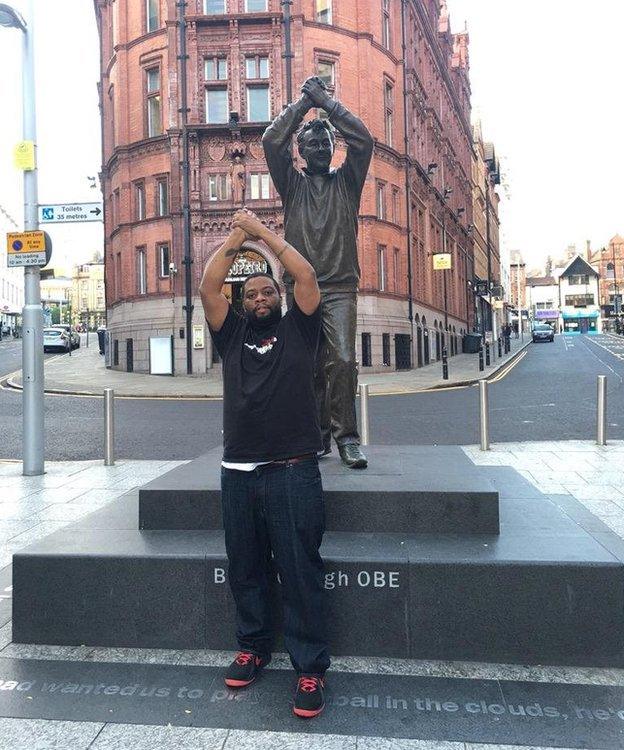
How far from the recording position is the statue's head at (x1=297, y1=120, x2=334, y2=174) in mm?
4863

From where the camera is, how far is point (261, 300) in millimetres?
3117

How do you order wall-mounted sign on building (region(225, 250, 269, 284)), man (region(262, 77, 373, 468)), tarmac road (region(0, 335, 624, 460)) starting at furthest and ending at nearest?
wall-mounted sign on building (region(225, 250, 269, 284))
tarmac road (region(0, 335, 624, 460))
man (region(262, 77, 373, 468))

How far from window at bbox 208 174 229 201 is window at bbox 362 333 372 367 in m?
8.63

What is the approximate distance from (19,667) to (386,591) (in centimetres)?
185

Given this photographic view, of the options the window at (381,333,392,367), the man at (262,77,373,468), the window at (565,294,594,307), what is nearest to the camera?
the man at (262,77,373,468)

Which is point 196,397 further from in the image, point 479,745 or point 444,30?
point 444,30

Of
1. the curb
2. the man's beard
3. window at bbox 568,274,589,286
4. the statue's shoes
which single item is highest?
window at bbox 568,274,589,286

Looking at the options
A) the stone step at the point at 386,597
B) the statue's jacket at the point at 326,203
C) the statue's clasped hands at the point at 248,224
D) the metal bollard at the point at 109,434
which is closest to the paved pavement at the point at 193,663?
the stone step at the point at 386,597

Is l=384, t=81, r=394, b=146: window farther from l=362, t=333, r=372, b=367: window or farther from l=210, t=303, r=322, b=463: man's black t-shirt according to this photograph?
l=210, t=303, r=322, b=463: man's black t-shirt

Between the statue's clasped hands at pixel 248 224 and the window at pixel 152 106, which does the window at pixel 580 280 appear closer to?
the window at pixel 152 106

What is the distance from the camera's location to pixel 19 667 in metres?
3.30

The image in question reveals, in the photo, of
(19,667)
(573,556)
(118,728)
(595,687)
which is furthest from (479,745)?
(19,667)

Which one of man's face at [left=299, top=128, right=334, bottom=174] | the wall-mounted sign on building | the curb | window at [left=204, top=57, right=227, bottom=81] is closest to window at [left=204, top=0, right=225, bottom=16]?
window at [left=204, top=57, right=227, bottom=81]

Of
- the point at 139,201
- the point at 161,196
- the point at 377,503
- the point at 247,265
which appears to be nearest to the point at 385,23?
the point at 161,196
